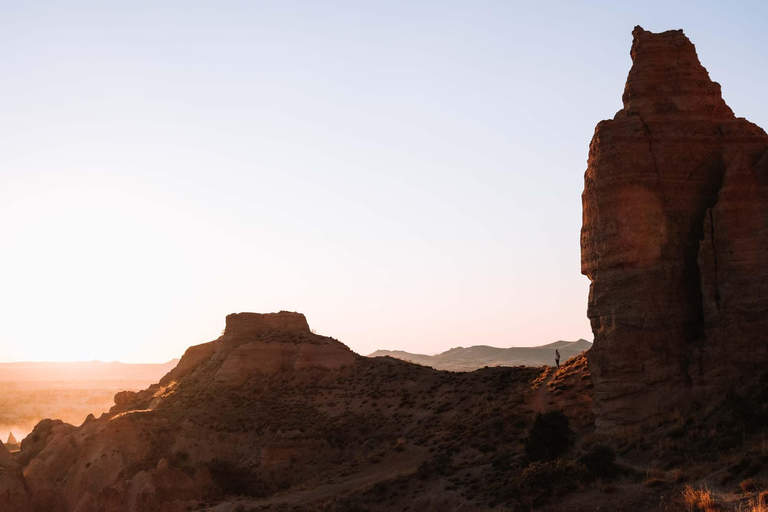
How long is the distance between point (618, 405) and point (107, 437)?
30.4m

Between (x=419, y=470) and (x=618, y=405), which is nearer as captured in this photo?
(x=618, y=405)

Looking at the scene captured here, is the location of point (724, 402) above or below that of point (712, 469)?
above

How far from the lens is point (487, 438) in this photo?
37531 mm

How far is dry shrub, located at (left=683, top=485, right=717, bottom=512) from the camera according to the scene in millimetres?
17906

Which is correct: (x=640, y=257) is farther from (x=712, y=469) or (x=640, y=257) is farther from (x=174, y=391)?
(x=174, y=391)

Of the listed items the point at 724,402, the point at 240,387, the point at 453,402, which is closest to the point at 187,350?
the point at 240,387

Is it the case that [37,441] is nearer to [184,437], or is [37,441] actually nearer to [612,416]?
[184,437]

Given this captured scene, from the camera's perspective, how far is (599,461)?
23641 mm

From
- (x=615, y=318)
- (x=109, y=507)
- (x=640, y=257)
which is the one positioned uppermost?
(x=640, y=257)

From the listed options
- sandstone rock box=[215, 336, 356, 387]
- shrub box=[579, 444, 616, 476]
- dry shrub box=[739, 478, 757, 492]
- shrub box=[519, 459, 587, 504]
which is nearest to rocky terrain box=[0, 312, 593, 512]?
sandstone rock box=[215, 336, 356, 387]

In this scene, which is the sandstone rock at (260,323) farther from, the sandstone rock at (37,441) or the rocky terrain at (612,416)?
the rocky terrain at (612,416)

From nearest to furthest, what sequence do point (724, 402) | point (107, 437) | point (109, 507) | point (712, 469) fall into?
point (712, 469) < point (724, 402) < point (109, 507) < point (107, 437)

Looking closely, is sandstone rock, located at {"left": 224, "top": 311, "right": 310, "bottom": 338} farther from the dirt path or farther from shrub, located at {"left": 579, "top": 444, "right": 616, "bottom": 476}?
shrub, located at {"left": 579, "top": 444, "right": 616, "bottom": 476}

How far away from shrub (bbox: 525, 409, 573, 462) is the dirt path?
25.5 feet
